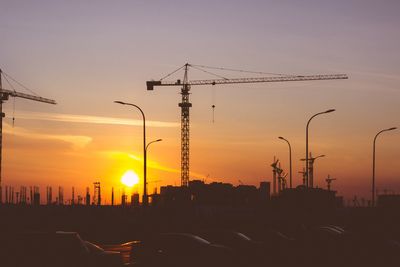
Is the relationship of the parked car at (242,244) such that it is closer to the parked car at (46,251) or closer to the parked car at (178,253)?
the parked car at (178,253)

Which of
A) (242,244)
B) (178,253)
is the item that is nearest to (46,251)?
(178,253)

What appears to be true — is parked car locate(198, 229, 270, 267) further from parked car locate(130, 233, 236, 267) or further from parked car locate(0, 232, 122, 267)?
parked car locate(0, 232, 122, 267)

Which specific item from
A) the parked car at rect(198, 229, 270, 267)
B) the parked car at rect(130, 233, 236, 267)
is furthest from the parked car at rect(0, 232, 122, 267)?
the parked car at rect(198, 229, 270, 267)

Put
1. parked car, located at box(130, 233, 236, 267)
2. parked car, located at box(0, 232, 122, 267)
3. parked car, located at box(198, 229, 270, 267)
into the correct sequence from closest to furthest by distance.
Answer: parked car, located at box(0, 232, 122, 267)
parked car, located at box(130, 233, 236, 267)
parked car, located at box(198, 229, 270, 267)

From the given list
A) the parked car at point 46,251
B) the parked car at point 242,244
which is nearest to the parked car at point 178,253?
the parked car at point 242,244

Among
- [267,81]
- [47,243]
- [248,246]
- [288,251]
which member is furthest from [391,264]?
[267,81]

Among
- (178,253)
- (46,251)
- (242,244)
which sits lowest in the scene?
(242,244)

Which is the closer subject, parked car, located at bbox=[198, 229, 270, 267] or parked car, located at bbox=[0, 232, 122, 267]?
parked car, located at bbox=[0, 232, 122, 267]

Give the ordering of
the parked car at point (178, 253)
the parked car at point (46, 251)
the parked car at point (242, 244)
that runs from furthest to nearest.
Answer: the parked car at point (242, 244), the parked car at point (178, 253), the parked car at point (46, 251)

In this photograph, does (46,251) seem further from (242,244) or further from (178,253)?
(242,244)

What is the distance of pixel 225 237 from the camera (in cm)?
2703

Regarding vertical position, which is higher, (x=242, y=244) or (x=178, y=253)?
(x=178, y=253)

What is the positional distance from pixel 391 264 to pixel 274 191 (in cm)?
12696

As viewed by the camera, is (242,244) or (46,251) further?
(242,244)
